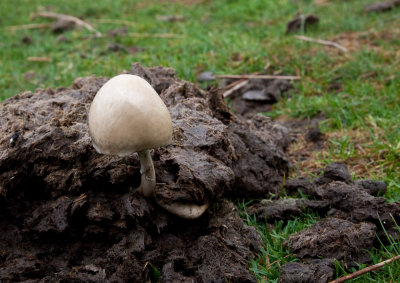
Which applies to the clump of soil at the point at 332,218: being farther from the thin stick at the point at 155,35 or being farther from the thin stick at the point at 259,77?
the thin stick at the point at 155,35

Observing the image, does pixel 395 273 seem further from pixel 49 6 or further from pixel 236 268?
pixel 49 6

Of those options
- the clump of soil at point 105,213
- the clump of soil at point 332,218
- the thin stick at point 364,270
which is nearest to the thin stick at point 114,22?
the clump of soil at point 105,213

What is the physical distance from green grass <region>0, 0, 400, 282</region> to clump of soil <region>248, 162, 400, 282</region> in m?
0.09

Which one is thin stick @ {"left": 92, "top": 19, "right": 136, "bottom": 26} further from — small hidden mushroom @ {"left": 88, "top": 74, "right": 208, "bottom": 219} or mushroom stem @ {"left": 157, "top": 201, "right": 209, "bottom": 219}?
small hidden mushroom @ {"left": 88, "top": 74, "right": 208, "bottom": 219}

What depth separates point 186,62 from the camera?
230 inches

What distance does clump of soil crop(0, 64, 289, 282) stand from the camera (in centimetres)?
247

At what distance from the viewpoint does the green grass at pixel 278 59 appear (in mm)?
3844

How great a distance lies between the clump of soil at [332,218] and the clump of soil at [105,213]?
30 centimetres

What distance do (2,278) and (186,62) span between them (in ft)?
13.3

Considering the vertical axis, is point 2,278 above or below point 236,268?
above

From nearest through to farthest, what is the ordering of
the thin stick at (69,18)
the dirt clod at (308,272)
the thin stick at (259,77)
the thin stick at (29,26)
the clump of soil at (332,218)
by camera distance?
the dirt clod at (308,272) → the clump of soil at (332,218) → the thin stick at (259,77) → the thin stick at (69,18) → the thin stick at (29,26)

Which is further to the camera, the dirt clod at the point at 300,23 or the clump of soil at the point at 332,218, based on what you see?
the dirt clod at the point at 300,23

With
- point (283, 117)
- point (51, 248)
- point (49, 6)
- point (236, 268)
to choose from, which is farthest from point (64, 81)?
point (49, 6)

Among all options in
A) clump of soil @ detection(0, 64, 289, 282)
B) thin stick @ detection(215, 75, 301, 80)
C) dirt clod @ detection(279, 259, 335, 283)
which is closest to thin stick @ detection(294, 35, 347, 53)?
thin stick @ detection(215, 75, 301, 80)
